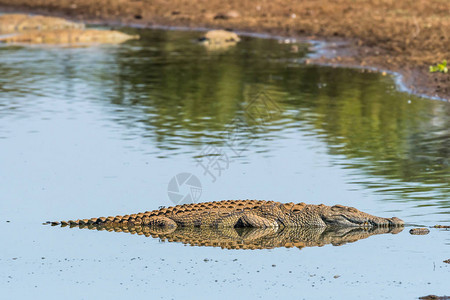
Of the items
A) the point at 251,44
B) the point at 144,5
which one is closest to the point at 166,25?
the point at 144,5

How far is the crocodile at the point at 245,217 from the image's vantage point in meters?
11.4

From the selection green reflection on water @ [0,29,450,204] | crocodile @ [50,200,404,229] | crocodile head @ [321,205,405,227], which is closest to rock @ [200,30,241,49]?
green reflection on water @ [0,29,450,204]

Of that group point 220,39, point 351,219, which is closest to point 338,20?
point 220,39

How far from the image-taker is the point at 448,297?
336 inches

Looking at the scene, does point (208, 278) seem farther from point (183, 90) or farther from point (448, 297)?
point (183, 90)

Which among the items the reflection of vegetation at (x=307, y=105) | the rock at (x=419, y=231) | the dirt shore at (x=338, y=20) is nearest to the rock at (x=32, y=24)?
the dirt shore at (x=338, y=20)

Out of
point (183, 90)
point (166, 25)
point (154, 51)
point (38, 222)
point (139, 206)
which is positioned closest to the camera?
point (38, 222)

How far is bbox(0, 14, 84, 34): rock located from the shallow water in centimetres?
845

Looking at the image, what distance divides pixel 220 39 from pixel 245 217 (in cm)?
2081

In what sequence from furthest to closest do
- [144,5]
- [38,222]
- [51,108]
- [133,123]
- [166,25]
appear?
[144,5], [166,25], [51,108], [133,123], [38,222]

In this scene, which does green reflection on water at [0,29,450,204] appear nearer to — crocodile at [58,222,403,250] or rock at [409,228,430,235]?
rock at [409,228,430,235]

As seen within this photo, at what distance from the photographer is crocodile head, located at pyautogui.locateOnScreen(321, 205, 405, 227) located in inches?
440

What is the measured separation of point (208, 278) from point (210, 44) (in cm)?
2223

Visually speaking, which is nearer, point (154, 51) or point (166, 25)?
point (154, 51)
